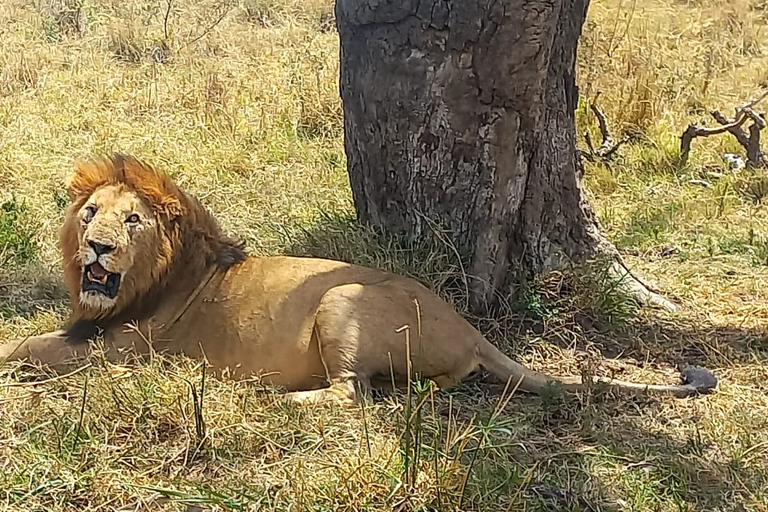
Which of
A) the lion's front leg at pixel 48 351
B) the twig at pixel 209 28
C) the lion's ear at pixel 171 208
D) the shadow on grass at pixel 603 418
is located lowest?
the shadow on grass at pixel 603 418

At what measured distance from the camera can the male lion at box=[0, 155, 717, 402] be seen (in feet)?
11.4

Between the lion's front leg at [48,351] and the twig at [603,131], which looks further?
the twig at [603,131]

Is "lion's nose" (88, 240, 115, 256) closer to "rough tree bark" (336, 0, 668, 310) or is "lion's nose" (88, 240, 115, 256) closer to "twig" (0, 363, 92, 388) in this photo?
"twig" (0, 363, 92, 388)

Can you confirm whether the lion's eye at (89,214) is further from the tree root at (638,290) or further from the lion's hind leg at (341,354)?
the tree root at (638,290)

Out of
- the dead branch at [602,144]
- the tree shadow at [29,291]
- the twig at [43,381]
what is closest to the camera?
the twig at [43,381]

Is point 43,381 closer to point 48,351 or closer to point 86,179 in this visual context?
point 48,351

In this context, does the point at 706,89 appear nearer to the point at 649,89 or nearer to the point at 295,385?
the point at 649,89

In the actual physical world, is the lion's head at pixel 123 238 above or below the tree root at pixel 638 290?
above

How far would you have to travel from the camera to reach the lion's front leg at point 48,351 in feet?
11.8

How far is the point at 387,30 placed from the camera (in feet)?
13.5

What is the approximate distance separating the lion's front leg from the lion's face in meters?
0.17

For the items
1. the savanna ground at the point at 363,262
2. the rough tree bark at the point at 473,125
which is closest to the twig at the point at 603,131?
the savanna ground at the point at 363,262

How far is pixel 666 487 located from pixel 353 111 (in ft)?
7.21

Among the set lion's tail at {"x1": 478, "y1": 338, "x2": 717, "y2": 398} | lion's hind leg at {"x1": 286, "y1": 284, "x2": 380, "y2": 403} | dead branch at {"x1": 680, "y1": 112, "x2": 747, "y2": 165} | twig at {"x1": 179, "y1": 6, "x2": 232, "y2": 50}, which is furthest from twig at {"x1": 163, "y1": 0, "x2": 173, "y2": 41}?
lion's tail at {"x1": 478, "y1": 338, "x2": 717, "y2": 398}
